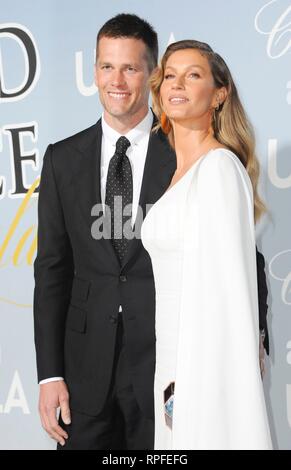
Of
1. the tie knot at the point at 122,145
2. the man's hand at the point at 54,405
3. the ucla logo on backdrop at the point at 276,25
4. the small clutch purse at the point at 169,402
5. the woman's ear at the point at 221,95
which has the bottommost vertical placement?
the man's hand at the point at 54,405

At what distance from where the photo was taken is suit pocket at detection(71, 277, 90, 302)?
2.24 meters

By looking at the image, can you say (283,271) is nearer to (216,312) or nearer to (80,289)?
(80,289)

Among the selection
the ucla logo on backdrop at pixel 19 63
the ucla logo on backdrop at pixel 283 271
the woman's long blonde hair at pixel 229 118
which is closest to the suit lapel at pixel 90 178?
the woman's long blonde hair at pixel 229 118

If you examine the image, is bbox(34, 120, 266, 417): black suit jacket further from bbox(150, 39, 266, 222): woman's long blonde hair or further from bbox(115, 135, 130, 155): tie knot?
bbox(150, 39, 266, 222): woman's long blonde hair

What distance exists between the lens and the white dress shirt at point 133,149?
2279 mm

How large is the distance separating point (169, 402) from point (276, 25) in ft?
4.85

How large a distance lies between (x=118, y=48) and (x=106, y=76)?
10 cm

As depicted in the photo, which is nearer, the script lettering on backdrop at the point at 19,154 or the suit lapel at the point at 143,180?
the suit lapel at the point at 143,180

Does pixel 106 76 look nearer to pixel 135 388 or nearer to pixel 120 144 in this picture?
pixel 120 144

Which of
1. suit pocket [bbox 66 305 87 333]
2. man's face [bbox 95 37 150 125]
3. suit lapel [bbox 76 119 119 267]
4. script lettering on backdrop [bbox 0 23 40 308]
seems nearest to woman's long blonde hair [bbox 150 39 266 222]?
man's face [bbox 95 37 150 125]

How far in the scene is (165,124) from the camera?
216cm

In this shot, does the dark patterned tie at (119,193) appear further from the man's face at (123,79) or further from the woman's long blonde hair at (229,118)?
the woman's long blonde hair at (229,118)

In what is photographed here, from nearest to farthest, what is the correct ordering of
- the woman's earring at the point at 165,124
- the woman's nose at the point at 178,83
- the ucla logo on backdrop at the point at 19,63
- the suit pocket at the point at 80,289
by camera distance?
the woman's nose at the point at 178,83
the woman's earring at the point at 165,124
the suit pocket at the point at 80,289
the ucla logo on backdrop at the point at 19,63
